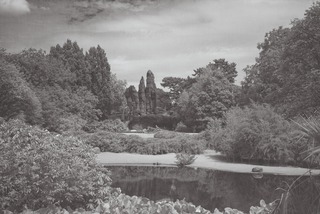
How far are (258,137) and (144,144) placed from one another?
5.89 meters

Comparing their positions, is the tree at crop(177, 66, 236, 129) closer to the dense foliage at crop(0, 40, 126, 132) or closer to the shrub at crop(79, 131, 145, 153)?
the dense foliage at crop(0, 40, 126, 132)

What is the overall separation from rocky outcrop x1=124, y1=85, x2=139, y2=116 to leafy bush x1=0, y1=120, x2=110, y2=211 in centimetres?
3778

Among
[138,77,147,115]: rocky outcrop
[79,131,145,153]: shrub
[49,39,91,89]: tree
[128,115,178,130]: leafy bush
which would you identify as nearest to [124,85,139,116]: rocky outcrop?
[138,77,147,115]: rocky outcrop

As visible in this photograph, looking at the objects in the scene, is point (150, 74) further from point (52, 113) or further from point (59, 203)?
point (59, 203)

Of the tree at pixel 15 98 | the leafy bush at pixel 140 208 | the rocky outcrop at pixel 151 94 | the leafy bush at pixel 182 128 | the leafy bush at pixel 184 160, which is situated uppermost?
the rocky outcrop at pixel 151 94

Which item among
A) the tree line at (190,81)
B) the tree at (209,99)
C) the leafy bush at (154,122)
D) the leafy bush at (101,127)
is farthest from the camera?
the leafy bush at (154,122)

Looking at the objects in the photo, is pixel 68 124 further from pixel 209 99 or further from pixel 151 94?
pixel 151 94

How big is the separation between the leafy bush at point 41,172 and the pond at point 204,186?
334cm

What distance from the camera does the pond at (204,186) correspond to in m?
9.03

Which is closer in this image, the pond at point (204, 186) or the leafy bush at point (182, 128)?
the pond at point (204, 186)

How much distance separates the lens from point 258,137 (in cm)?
1433

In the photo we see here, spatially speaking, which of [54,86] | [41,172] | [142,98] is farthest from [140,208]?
[142,98]

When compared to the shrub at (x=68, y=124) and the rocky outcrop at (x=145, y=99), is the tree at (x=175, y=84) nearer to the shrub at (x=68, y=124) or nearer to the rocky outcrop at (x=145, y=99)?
the rocky outcrop at (x=145, y=99)

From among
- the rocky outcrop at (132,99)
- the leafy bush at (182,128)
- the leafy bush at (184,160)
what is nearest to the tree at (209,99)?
the leafy bush at (182,128)
